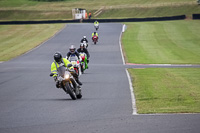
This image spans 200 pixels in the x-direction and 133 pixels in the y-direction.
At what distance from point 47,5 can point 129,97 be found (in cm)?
Answer: 10064

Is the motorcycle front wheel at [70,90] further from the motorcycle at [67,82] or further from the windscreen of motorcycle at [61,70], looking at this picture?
the windscreen of motorcycle at [61,70]

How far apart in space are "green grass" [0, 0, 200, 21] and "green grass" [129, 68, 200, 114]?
197ft

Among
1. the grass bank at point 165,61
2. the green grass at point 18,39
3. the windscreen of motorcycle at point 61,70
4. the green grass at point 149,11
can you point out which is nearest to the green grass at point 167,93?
the grass bank at point 165,61

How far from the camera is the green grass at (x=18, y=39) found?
4162cm

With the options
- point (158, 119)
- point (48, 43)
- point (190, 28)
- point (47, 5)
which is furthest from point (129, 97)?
point (47, 5)

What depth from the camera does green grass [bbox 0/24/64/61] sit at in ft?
137

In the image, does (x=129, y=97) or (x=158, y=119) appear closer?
(x=158, y=119)

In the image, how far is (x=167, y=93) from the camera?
14.7 m

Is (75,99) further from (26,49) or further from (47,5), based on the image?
(47,5)

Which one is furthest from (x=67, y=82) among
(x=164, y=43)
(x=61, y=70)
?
(x=164, y=43)

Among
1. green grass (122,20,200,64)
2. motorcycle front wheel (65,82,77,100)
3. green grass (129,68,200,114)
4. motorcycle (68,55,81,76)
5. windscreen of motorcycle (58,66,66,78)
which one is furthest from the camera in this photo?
green grass (122,20,200,64)

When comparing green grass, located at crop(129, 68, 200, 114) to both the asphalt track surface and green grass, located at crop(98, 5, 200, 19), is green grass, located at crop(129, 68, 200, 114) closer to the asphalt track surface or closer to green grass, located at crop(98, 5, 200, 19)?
the asphalt track surface

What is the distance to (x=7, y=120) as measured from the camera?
10.2 metres

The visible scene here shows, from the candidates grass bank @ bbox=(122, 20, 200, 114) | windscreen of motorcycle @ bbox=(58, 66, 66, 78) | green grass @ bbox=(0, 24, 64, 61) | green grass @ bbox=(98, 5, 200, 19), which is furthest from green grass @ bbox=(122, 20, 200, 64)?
windscreen of motorcycle @ bbox=(58, 66, 66, 78)
